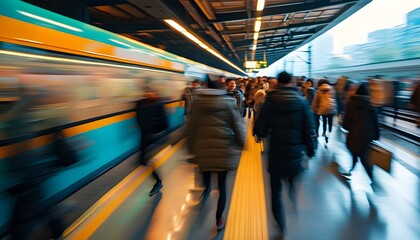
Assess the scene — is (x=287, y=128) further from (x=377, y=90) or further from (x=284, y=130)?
(x=377, y=90)

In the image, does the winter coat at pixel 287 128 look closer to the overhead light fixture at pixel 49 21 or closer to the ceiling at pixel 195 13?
the overhead light fixture at pixel 49 21

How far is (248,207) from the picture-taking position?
12.1 feet

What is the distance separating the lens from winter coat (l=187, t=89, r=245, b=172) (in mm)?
2934

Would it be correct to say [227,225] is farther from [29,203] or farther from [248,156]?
[248,156]

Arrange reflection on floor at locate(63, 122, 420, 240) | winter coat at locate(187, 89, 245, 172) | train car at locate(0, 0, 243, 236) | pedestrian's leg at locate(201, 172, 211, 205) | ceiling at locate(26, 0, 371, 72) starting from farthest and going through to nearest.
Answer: ceiling at locate(26, 0, 371, 72) → pedestrian's leg at locate(201, 172, 211, 205) → reflection on floor at locate(63, 122, 420, 240) → winter coat at locate(187, 89, 245, 172) → train car at locate(0, 0, 243, 236)

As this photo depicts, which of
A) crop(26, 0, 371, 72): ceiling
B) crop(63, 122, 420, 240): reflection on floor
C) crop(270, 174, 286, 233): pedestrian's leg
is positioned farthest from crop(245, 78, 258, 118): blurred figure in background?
crop(270, 174, 286, 233): pedestrian's leg

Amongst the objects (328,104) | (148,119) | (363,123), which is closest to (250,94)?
(328,104)

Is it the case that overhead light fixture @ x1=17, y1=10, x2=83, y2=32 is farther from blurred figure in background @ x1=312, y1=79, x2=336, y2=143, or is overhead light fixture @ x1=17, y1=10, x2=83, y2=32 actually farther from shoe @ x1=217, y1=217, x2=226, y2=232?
blurred figure in background @ x1=312, y1=79, x2=336, y2=143

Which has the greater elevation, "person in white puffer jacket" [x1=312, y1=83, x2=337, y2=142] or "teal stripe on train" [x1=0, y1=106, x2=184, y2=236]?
"person in white puffer jacket" [x1=312, y1=83, x2=337, y2=142]

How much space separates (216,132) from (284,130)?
2.05ft

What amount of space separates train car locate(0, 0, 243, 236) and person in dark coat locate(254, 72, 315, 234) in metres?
1.79

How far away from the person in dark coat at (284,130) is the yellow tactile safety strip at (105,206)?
6.10 feet

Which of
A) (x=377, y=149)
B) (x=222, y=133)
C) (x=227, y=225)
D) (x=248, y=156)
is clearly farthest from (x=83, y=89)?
(x=377, y=149)

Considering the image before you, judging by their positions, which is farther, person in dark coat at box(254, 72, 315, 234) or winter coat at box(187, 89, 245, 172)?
winter coat at box(187, 89, 245, 172)
